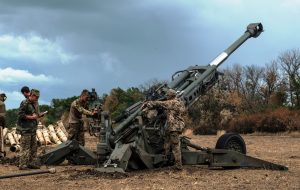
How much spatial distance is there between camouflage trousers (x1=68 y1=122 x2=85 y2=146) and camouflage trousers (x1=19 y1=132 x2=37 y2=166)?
5.36 feet

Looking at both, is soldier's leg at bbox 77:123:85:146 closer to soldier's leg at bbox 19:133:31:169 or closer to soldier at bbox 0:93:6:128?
soldier's leg at bbox 19:133:31:169

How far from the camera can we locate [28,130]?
13.8 m

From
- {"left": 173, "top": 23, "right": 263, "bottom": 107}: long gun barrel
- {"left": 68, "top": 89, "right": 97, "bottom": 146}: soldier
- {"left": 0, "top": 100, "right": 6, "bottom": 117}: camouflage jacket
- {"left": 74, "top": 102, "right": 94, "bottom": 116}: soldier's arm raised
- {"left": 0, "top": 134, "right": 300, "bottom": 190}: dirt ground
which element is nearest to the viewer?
{"left": 0, "top": 134, "right": 300, "bottom": 190}: dirt ground

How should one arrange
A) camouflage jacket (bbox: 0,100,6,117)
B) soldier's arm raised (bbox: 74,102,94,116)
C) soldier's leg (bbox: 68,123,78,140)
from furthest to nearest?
camouflage jacket (bbox: 0,100,6,117), soldier's leg (bbox: 68,123,78,140), soldier's arm raised (bbox: 74,102,94,116)

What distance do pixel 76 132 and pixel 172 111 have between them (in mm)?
3851

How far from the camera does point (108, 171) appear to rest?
454 inches

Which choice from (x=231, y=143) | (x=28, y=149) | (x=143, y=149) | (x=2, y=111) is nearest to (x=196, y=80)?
(x=231, y=143)

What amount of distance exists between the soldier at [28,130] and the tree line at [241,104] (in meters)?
17.5

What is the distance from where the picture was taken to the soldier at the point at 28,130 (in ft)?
44.9

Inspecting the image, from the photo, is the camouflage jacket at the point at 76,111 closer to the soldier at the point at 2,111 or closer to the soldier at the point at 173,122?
the soldier at the point at 2,111

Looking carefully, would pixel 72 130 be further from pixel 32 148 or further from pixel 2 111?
pixel 2 111

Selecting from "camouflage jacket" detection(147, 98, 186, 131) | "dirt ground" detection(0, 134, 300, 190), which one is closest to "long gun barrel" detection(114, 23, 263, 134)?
"camouflage jacket" detection(147, 98, 186, 131)

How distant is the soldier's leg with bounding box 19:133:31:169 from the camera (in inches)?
537

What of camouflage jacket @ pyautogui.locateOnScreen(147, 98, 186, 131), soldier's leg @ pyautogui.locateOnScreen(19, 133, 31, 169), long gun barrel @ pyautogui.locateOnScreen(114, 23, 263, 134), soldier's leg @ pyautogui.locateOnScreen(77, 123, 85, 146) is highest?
long gun barrel @ pyautogui.locateOnScreen(114, 23, 263, 134)
